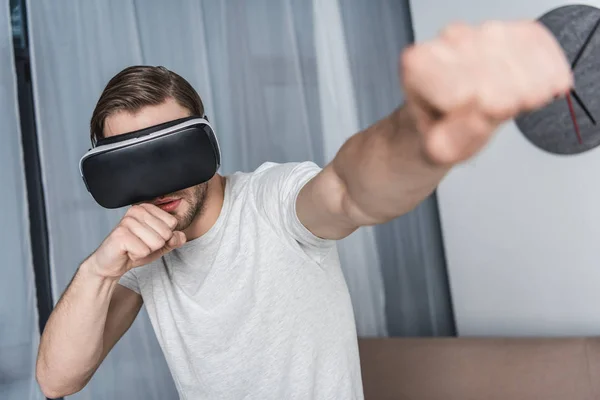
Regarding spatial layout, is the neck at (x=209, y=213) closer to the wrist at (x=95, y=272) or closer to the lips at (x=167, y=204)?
the lips at (x=167, y=204)

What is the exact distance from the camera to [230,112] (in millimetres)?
2639

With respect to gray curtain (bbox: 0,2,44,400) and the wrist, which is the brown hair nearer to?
the wrist

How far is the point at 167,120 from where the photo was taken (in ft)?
4.46

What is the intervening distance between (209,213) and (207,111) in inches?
47.9

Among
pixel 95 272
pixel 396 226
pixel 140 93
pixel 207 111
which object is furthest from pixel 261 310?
pixel 396 226

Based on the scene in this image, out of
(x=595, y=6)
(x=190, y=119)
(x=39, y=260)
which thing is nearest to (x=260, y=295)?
(x=190, y=119)

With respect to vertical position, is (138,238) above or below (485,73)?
below

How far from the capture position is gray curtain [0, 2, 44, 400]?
2168 millimetres

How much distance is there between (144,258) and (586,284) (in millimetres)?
1898

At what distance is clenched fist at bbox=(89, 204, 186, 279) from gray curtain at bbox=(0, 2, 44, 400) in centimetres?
102

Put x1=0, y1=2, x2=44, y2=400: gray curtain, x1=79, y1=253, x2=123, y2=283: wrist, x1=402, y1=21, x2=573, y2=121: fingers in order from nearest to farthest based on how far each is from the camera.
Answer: x1=402, y1=21, x2=573, y2=121: fingers < x1=79, y1=253, x2=123, y2=283: wrist < x1=0, y1=2, x2=44, y2=400: gray curtain

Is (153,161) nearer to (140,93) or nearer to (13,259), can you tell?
(140,93)

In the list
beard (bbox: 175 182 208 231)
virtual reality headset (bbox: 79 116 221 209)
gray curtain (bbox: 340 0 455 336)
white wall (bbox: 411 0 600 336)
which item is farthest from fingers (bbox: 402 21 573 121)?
gray curtain (bbox: 340 0 455 336)

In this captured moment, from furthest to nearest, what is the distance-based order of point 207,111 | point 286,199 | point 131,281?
1. point 207,111
2. point 131,281
3. point 286,199
